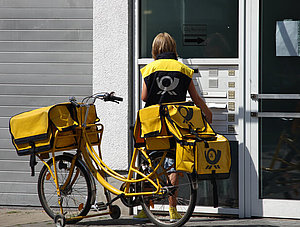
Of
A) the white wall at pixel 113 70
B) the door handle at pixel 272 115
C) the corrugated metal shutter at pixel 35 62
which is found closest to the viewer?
the door handle at pixel 272 115

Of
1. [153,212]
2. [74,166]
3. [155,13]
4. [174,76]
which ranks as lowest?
[153,212]

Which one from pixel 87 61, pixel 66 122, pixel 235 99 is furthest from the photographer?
pixel 87 61

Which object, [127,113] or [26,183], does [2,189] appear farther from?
[127,113]

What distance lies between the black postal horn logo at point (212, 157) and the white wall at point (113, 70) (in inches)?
66.1

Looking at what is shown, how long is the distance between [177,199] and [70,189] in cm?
111

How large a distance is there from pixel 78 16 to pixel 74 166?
202 cm

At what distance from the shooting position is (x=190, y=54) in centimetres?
681

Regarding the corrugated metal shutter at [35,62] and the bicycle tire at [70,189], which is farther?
the corrugated metal shutter at [35,62]

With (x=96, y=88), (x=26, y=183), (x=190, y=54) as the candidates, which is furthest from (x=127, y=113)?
(x=26, y=183)

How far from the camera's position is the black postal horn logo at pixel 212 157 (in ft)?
17.6

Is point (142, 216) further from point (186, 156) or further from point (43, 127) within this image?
point (43, 127)

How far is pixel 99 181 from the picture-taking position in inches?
241

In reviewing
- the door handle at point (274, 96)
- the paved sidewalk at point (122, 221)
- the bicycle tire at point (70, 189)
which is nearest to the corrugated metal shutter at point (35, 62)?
the paved sidewalk at point (122, 221)

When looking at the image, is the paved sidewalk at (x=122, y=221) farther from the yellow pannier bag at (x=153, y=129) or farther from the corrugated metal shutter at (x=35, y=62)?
the yellow pannier bag at (x=153, y=129)
